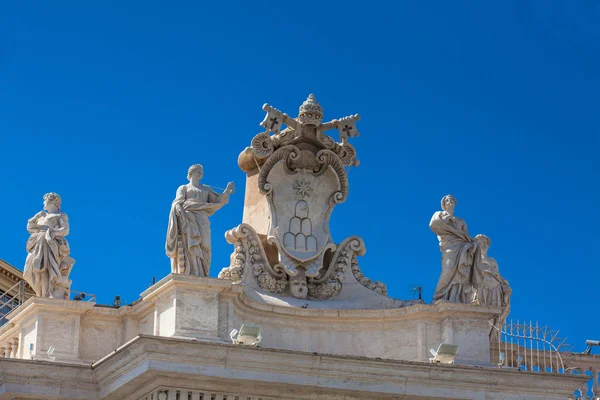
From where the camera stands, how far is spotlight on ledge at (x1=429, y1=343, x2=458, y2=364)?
34.3 metres

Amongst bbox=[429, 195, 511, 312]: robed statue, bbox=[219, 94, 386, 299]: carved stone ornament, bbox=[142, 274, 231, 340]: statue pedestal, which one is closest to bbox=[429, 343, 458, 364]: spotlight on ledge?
bbox=[429, 195, 511, 312]: robed statue

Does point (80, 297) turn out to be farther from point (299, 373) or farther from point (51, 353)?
point (299, 373)

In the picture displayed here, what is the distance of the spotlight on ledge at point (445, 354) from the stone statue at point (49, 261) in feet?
19.0

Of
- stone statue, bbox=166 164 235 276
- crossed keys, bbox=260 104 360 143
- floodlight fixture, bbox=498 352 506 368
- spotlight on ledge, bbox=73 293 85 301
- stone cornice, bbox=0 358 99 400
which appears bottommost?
stone cornice, bbox=0 358 99 400

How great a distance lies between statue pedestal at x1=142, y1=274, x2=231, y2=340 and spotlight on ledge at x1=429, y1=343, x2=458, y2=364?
3372 millimetres

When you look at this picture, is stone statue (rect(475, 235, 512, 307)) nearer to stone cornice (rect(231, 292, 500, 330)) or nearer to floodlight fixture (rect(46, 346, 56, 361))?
stone cornice (rect(231, 292, 500, 330))

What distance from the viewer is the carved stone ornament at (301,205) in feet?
118

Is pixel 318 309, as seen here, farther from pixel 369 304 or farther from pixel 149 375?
pixel 149 375

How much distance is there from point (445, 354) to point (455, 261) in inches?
83.8

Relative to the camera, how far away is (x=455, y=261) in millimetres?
35969

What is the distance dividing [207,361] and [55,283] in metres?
3.00

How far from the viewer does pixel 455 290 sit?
118 feet

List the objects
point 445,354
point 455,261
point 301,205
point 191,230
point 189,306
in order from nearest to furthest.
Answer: point 189,306
point 445,354
point 191,230
point 455,261
point 301,205

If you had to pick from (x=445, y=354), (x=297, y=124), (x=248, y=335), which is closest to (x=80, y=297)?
(x=248, y=335)
